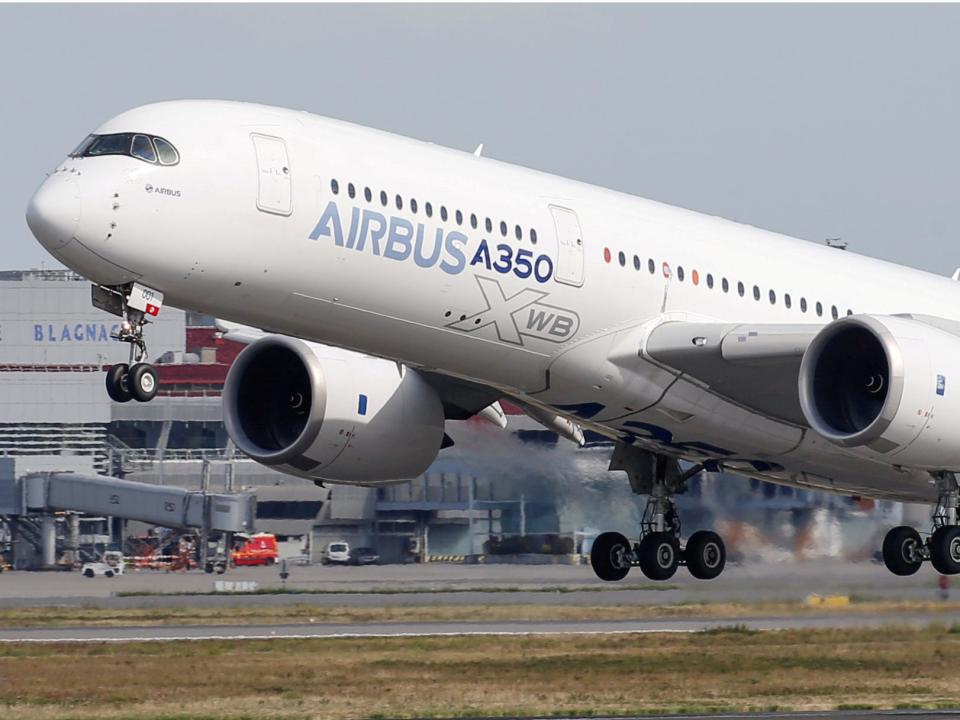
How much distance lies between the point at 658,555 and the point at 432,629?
40.6 ft

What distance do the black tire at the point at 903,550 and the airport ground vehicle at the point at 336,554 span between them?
31597mm

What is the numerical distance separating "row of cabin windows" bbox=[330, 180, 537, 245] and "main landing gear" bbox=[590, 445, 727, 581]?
7413 millimetres

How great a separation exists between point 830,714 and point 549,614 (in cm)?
1736

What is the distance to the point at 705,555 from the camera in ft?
104

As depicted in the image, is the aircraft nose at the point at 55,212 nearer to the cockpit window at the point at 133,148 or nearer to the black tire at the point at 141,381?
the cockpit window at the point at 133,148

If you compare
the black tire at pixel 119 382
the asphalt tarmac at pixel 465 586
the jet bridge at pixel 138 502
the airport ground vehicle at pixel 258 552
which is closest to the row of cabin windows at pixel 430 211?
the black tire at pixel 119 382

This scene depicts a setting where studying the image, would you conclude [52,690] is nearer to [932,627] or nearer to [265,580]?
[932,627]

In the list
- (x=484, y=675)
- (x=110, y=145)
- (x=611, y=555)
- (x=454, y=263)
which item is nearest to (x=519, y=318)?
(x=454, y=263)

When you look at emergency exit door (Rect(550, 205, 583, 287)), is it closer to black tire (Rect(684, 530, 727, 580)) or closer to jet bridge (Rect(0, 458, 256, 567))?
black tire (Rect(684, 530, 727, 580))

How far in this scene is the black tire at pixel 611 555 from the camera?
104 feet

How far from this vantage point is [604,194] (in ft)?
90.7

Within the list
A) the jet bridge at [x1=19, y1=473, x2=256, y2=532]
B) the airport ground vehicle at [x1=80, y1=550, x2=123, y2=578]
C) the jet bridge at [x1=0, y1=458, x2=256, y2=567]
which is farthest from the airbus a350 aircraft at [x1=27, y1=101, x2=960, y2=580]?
the jet bridge at [x1=0, y1=458, x2=256, y2=567]

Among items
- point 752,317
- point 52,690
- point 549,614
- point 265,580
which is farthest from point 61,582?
point 752,317

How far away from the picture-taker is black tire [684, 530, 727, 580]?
31672 mm
